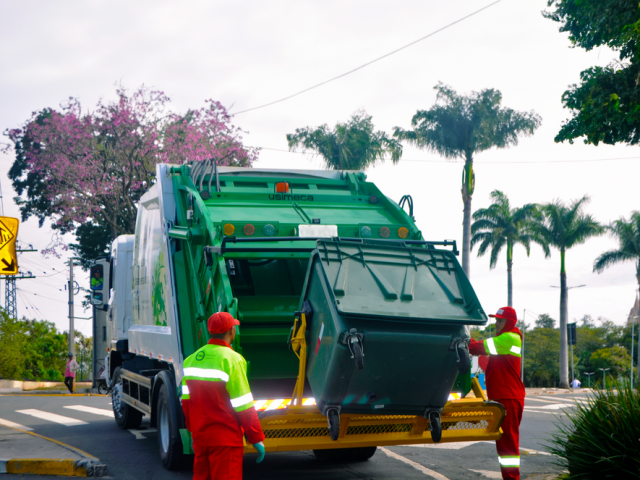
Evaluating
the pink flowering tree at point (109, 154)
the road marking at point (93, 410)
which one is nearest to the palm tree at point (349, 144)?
the pink flowering tree at point (109, 154)

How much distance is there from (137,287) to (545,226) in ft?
106

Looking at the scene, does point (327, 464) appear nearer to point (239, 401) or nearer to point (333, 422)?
point (333, 422)

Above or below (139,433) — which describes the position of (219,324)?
above

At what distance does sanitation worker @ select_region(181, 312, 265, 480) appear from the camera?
14.2 feet

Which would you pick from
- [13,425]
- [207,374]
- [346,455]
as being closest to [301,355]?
[207,374]

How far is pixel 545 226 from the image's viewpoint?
3791 cm

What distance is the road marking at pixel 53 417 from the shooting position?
11721 millimetres

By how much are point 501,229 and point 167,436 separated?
36113mm

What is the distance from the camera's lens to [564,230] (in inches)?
1468

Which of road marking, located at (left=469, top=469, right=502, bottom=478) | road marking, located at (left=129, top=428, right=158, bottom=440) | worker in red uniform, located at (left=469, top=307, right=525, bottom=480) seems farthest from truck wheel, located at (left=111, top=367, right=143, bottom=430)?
worker in red uniform, located at (left=469, top=307, right=525, bottom=480)

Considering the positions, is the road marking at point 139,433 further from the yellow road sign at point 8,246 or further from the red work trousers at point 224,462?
the red work trousers at point 224,462

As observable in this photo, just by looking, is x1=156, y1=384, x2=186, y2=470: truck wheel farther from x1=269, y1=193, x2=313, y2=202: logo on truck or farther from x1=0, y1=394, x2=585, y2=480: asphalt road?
x1=269, y1=193, x2=313, y2=202: logo on truck

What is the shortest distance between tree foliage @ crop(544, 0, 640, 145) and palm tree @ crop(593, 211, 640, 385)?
24416mm

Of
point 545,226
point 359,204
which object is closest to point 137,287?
point 359,204
